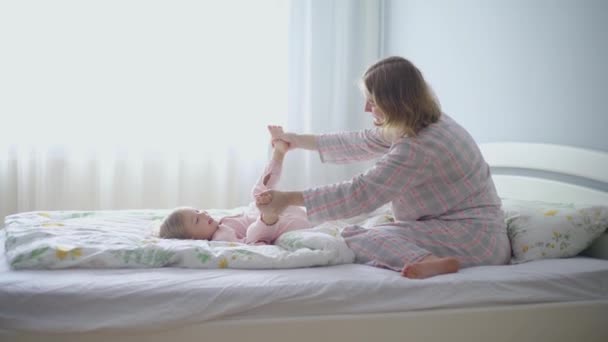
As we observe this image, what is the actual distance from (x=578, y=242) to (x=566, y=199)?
24cm

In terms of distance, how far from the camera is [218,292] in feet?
4.71

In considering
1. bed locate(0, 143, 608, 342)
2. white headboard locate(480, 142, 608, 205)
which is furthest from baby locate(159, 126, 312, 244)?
white headboard locate(480, 142, 608, 205)

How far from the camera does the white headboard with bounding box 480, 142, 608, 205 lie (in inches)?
75.1

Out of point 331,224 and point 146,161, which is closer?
point 331,224

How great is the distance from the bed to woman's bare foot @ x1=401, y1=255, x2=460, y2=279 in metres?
0.03

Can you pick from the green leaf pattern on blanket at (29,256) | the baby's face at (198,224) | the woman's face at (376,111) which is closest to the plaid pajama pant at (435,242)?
the woman's face at (376,111)

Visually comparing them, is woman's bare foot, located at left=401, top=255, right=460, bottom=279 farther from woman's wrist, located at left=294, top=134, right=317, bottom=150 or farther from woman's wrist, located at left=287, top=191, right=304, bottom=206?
woman's wrist, located at left=294, top=134, right=317, bottom=150

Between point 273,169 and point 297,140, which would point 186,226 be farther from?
point 297,140

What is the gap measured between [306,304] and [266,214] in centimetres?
37

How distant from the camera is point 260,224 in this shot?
1.89 metres

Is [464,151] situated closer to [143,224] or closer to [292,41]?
[143,224]

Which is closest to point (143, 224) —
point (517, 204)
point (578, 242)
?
point (517, 204)

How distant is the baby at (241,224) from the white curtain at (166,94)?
4.80ft

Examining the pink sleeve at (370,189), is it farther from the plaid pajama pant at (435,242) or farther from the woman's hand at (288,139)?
the woman's hand at (288,139)
